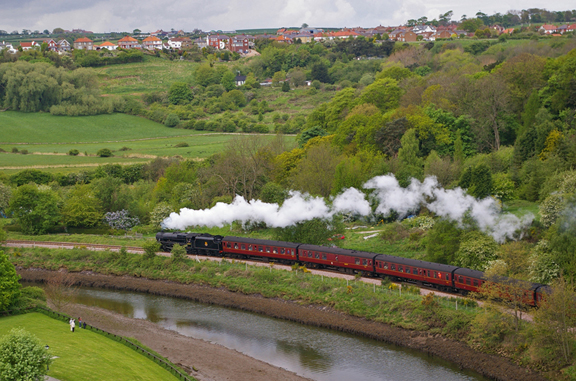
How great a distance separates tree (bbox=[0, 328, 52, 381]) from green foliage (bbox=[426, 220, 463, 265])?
32965 mm

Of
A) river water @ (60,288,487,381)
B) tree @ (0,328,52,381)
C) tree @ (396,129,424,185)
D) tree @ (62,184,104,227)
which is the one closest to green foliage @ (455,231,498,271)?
river water @ (60,288,487,381)

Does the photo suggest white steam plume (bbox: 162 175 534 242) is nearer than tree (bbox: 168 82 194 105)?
Yes

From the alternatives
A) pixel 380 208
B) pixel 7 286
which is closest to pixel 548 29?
pixel 380 208

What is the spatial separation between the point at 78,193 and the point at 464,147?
52988mm

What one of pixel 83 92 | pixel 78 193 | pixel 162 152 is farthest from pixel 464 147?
pixel 83 92

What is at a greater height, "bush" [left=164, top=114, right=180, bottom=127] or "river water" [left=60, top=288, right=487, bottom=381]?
"bush" [left=164, top=114, right=180, bottom=127]

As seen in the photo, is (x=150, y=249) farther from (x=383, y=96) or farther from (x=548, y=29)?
(x=548, y=29)

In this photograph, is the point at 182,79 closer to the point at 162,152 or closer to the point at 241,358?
the point at 162,152

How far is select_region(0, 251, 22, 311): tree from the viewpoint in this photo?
4297 centimetres

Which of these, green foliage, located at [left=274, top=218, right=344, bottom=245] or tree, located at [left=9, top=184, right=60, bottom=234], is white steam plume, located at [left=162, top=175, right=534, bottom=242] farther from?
tree, located at [left=9, top=184, right=60, bottom=234]

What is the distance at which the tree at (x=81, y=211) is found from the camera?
74.8m

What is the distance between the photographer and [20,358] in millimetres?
27062

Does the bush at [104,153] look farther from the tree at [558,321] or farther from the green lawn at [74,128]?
the tree at [558,321]

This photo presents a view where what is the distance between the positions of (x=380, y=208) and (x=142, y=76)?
138064 mm
